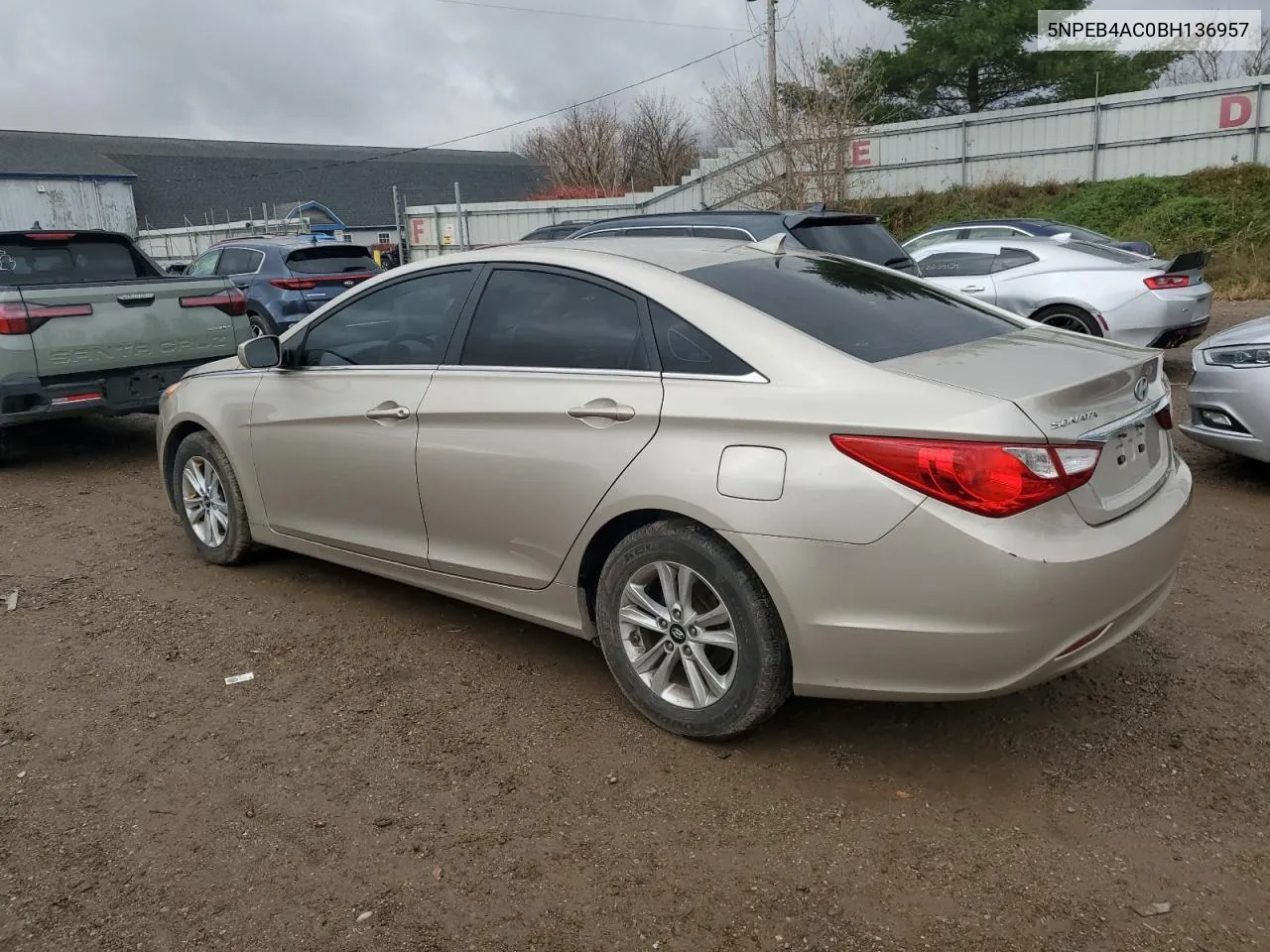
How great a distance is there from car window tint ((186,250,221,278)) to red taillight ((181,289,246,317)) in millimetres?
7894

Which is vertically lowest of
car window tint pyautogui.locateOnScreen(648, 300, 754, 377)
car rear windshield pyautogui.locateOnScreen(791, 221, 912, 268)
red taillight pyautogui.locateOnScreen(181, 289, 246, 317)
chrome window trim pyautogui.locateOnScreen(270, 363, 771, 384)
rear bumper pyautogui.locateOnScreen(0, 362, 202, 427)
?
rear bumper pyautogui.locateOnScreen(0, 362, 202, 427)

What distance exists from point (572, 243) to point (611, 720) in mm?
1803

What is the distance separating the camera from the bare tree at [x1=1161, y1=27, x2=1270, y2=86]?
104 ft

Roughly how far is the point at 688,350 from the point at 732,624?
88 centimetres

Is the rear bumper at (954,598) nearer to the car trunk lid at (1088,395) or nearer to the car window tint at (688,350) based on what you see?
the car trunk lid at (1088,395)

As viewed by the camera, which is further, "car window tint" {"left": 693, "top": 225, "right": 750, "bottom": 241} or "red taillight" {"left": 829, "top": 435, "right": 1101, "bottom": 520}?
"car window tint" {"left": 693, "top": 225, "right": 750, "bottom": 241}

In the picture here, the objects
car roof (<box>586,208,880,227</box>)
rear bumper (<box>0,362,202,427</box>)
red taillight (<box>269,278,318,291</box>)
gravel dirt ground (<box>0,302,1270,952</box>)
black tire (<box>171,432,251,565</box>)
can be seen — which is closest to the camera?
gravel dirt ground (<box>0,302,1270,952</box>)

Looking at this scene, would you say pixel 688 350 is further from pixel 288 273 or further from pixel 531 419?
pixel 288 273

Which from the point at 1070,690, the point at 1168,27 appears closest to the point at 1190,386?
the point at 1070,690

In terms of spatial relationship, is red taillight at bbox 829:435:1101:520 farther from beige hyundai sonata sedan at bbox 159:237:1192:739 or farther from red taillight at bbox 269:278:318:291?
red taillight at bbox 269:278:318:291

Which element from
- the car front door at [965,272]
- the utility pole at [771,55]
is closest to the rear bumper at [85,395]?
the car front door at [965,272]

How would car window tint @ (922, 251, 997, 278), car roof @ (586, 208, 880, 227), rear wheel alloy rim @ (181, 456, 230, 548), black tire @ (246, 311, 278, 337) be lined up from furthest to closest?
black tire @ (246, 311, 278, 337) < car window tint @ (922, 251, 997, 278) < car roof @ (586, 208, 880, 227) < rear wheel alloy rim @ (181, 456, 230, 548)

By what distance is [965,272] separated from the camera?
10.5 meters

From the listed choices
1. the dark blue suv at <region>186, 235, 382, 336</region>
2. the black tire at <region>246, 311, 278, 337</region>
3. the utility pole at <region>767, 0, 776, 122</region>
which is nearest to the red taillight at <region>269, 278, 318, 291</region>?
the dark blue suv at <region>186, 235, 382, 336</region>
